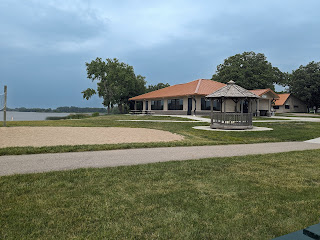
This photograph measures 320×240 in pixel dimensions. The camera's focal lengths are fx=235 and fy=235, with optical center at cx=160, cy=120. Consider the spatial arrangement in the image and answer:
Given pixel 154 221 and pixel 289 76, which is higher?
pixel 289 76

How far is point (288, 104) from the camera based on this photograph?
5728cm

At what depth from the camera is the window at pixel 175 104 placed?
37.8 meters

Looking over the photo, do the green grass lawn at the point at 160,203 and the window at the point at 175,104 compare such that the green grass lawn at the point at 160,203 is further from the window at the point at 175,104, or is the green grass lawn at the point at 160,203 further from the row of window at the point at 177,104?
the window at the point at 175,104

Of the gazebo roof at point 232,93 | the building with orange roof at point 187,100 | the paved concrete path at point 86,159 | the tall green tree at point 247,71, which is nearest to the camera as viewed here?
the paved concrete path at point 86,159

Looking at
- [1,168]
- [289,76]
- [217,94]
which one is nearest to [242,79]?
[289,76]

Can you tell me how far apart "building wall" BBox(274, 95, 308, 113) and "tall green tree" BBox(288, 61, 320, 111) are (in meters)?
1.65

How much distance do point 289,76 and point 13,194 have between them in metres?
72.7

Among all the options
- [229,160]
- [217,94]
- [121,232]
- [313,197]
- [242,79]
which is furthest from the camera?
[242,79]

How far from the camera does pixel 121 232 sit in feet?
9.15

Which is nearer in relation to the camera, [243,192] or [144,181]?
[243,192]

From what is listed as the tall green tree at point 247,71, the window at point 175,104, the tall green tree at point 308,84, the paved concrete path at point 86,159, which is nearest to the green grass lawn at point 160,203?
the paved concrete path at point 86,159

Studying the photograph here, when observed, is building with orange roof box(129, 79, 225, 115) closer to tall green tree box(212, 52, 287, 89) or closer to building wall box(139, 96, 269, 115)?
building wall box(139, 96, 269, 115)

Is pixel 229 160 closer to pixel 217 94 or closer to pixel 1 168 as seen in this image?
pixel 1 168

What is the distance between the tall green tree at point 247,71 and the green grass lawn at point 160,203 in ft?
145
